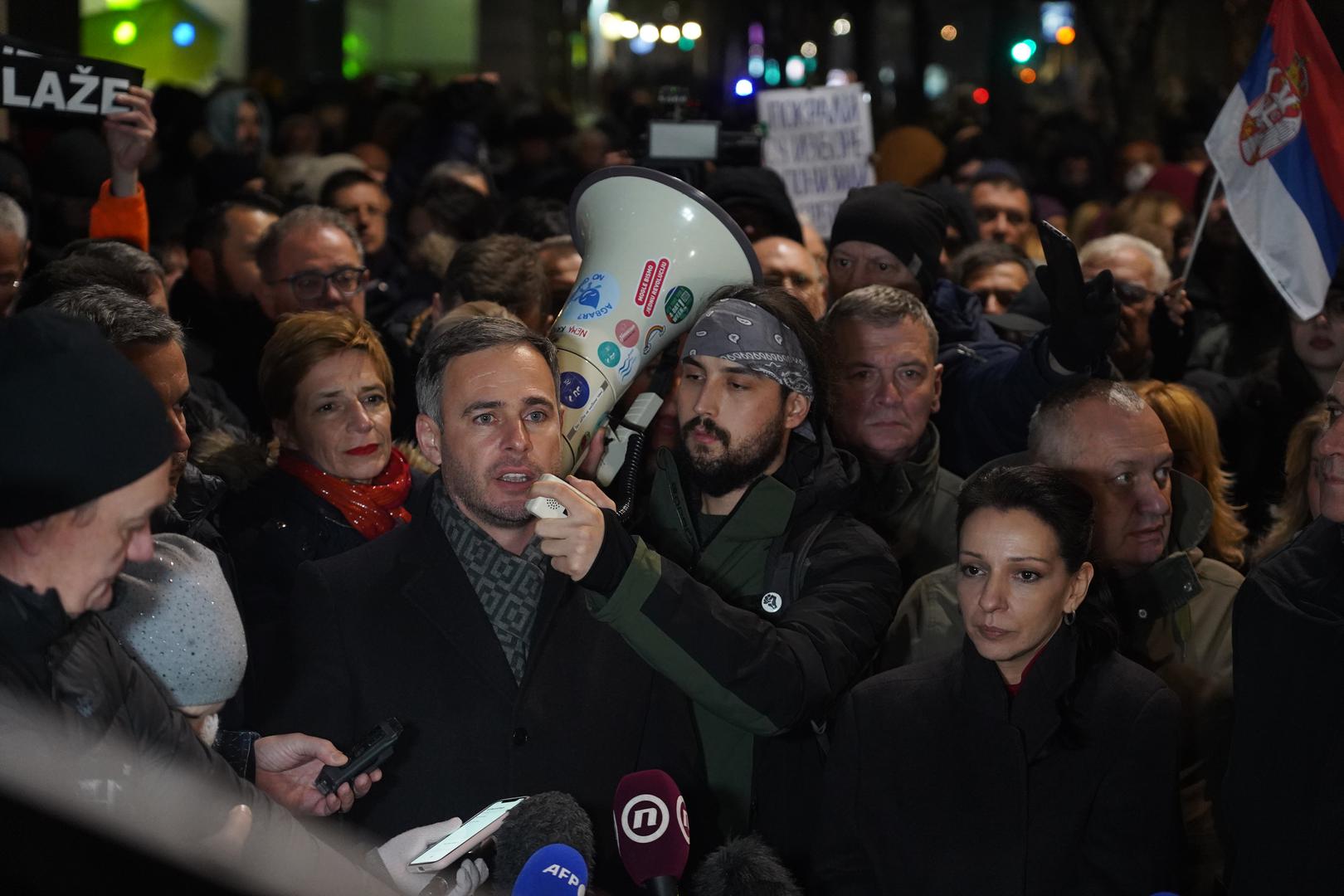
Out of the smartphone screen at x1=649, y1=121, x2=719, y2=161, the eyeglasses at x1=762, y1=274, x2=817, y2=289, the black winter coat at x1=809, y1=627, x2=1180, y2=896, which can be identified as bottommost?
the black winter coat at x1=809, y1=627, x2=1180, y2=896

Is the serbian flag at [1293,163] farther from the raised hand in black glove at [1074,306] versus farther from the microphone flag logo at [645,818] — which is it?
the microphone flag logo at [645,818]

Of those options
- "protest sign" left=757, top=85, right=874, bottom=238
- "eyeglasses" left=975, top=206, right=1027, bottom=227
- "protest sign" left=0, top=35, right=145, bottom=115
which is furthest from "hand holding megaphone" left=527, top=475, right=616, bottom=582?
"eyeglasses" left=975, top=206, right=1027, bottom=227

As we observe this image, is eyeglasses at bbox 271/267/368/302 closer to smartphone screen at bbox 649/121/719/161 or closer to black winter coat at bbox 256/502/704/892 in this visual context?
smartphone screen at bbox 649/121/719/161

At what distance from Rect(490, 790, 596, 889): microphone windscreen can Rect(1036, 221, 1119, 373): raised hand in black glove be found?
2395 millimetres

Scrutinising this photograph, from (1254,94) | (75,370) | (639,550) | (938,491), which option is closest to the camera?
(75,370)

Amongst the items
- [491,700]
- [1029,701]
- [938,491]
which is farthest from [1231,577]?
[491,700]

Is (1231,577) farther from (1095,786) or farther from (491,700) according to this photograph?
(491,700)

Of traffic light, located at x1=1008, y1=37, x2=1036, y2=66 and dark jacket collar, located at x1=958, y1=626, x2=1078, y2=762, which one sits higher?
traffic light, located at x1=1008, y1=37, x2=1036, y2=66

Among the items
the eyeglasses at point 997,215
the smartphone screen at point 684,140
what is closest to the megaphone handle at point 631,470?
the smartphone screen at point 684,140

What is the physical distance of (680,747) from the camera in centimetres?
341

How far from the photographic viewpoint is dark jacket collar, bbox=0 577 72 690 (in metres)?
2.08

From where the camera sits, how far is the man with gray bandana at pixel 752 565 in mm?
3109

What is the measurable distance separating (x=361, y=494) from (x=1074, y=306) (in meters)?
2.05

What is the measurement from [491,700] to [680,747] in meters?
0.45
